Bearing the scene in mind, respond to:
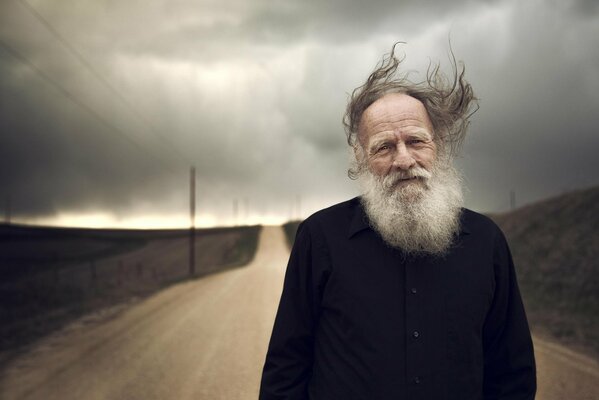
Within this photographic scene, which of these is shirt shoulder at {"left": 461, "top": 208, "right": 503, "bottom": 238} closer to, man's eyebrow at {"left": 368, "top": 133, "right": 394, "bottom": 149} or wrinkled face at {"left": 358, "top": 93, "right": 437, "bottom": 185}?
wrinkled face at {"left": 358, "top": 93, "right": 437, "bottom": 185}

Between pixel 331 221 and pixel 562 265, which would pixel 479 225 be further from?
pixel 562 265

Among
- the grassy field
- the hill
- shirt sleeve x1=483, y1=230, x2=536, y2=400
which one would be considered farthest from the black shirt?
the grassy field

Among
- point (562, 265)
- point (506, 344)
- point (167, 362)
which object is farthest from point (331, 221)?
point (562, 265)

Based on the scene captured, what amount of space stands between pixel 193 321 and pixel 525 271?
11.3m

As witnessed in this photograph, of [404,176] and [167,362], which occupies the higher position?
[404,176]

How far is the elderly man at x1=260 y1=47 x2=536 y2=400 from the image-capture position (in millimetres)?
1912

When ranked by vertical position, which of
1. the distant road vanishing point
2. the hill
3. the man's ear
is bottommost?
the distant road vanishing point

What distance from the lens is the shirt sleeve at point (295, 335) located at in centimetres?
206

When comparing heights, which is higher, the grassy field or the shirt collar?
the shirt collar

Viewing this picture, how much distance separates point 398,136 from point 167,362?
19.5 ft

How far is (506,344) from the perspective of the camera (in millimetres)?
2072

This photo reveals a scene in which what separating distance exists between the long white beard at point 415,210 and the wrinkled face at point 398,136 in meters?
0.05

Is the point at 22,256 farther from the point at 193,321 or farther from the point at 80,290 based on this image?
the point at 193,321

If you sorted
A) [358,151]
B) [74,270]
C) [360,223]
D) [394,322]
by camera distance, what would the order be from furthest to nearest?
[74,270]
[358,151]
[360,223]
[394,322]
